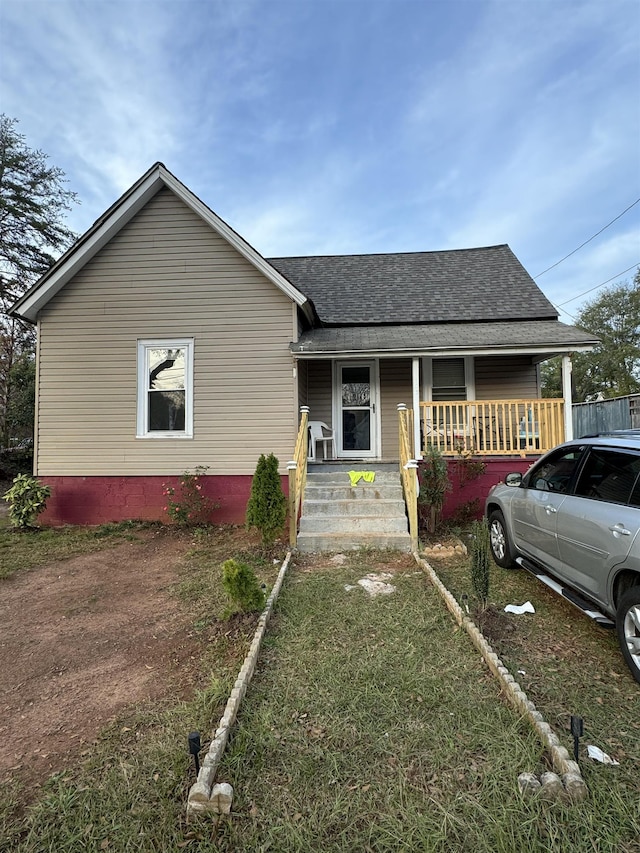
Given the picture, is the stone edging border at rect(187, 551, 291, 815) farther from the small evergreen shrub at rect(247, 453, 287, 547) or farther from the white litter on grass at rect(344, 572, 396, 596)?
the small evergreen shrub at rect(247, 453, 287, 547)

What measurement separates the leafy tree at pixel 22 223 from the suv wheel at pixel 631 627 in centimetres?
1789

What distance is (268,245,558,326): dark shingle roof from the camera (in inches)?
381

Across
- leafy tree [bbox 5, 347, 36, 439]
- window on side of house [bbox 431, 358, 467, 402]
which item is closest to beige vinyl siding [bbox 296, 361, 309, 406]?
window on side of house [bbox 431, 358, 467, 402]

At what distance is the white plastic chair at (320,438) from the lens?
8758 millimetres

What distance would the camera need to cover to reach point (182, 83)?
35.2 feet

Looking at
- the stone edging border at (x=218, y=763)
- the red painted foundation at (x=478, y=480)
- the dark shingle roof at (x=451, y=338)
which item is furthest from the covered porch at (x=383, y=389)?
the stone edging border at (x=218, y=763)

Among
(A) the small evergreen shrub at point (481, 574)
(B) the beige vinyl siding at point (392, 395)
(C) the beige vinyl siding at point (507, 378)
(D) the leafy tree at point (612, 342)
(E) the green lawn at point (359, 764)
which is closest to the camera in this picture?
(E) the green lawn at point (359, 764)

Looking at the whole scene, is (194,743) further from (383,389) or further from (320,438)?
(383,389)

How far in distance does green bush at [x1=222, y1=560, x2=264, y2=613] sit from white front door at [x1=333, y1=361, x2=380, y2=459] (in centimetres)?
584

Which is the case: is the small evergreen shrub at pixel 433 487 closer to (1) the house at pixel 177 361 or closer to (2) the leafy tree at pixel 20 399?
(1) the house at pixel 177 361

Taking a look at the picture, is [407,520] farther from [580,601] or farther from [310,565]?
[580,601]

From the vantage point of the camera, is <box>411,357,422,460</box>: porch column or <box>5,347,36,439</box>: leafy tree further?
<box>5,347,36,439</box>: leafy tree

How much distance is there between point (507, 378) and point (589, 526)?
6872 millimetres

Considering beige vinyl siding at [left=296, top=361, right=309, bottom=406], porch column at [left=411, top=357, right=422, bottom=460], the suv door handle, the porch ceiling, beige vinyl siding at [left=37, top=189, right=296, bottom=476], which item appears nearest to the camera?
the suv door handle
